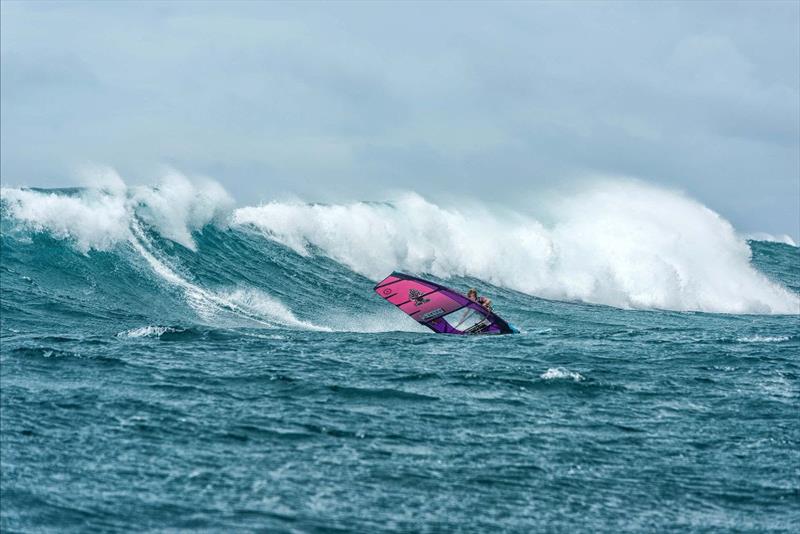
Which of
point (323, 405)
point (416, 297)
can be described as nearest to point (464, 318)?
point (416, 297)

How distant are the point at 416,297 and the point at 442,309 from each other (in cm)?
95

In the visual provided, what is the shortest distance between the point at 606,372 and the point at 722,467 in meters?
7.52

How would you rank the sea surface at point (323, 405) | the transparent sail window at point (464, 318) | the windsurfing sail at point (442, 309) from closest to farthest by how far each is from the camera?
1. the sea surface at point (323, 405)
2. the windsurfing sail at point (442, 309)
3. the transparent sail window at point (464, 318)

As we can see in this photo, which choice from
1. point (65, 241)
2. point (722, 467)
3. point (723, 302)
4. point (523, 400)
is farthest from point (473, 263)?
point (722, 467)

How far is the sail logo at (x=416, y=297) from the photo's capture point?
101 ft

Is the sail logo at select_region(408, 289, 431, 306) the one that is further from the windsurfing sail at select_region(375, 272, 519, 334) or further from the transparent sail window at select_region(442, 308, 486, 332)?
the transparent sail window at select_region(442, 308, 486, 332)

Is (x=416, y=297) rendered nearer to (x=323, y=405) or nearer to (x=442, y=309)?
(x=442, y=309)

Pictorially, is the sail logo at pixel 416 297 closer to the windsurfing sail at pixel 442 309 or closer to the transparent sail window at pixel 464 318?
the windsurfing sail at pixel 442 309

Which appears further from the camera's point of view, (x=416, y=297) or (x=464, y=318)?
(x=416, y=297)

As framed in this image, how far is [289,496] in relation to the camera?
12961mm

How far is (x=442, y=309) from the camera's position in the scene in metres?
30.5

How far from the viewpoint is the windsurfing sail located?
30.5 meters

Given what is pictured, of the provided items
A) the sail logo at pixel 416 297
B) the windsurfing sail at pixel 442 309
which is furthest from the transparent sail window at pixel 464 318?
the sail logo at pixel 416 297

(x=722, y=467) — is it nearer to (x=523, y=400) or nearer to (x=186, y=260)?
(x=523, y=400)
